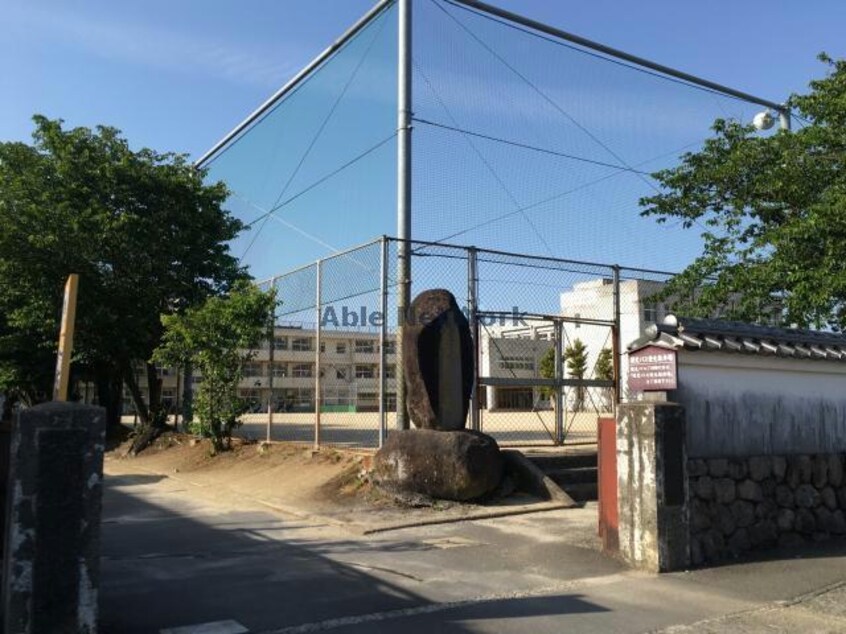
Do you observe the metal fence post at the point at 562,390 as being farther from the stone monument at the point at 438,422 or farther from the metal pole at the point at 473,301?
the stone monument at the point at 438,422

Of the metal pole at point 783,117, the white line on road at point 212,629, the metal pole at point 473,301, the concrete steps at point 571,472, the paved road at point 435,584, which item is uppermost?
the metal pole at point 783,117

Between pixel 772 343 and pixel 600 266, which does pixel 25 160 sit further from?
pixel 772 343

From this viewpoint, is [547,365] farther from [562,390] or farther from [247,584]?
[247,584]

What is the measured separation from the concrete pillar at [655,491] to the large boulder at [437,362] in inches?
142

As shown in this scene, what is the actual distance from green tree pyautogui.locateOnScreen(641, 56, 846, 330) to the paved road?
445 centimetres

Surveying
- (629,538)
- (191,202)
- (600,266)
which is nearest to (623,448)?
(629,538)

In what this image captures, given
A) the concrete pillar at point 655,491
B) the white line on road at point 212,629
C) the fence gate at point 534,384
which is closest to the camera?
the white line on road at point 212,629

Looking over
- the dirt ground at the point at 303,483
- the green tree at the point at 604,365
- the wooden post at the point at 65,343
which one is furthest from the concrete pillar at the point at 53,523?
the green tree at the point at 604,365

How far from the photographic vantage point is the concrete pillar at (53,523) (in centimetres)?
439

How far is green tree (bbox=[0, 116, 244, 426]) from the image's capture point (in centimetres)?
1855

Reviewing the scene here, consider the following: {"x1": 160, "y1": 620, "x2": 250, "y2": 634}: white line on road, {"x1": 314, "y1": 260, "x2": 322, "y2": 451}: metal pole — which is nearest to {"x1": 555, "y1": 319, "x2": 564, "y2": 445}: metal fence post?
{"x1": 314, "y1": 260, "x2": 322, "y2": 451}: metal pole

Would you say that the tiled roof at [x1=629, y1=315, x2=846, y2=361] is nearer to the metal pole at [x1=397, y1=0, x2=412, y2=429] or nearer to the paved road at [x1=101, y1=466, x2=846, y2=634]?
the paved road at [x1=101, y1=466, x2=846, y2=634]

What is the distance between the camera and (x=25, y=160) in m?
19.6

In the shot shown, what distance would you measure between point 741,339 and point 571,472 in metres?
4.26
